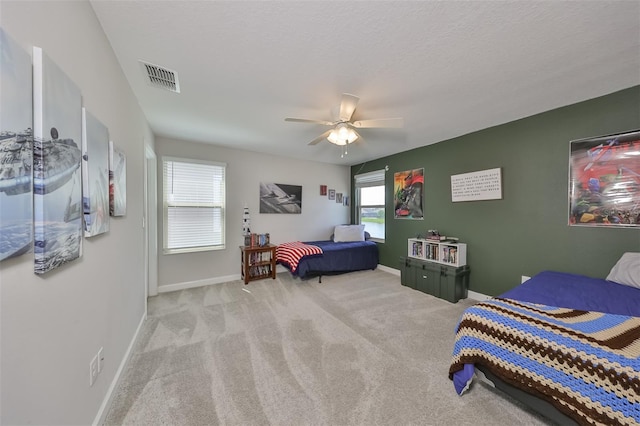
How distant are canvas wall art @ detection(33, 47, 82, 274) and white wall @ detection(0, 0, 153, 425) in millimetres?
65

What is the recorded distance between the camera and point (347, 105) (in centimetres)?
207

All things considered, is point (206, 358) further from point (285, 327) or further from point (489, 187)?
point (489, 187)

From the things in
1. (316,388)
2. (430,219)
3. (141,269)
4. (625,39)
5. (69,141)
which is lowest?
(316,388)

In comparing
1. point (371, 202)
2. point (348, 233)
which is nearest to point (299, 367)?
point (348, 233)

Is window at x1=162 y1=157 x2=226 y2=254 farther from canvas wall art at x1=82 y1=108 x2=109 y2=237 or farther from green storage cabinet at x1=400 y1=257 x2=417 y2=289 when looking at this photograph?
green storage cabinet at x1=400 y1=257 x2=417 y2=289

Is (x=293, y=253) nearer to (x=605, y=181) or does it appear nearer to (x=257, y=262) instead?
(x=257, y=262)

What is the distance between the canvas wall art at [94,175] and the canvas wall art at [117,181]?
0.09 m

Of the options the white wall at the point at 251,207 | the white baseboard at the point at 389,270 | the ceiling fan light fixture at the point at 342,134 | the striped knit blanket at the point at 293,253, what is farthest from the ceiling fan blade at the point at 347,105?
the white baseboard at the point at 389,270

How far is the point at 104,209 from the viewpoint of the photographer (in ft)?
4.64

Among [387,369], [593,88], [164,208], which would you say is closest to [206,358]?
[387,369]

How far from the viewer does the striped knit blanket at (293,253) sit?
3.88 metres

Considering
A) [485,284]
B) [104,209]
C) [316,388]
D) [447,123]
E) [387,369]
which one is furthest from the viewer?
[485,284]

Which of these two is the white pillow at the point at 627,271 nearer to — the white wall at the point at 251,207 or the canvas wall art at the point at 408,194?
the canvas wall art at the point at 408,194

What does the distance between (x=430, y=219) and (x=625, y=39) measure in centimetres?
274
